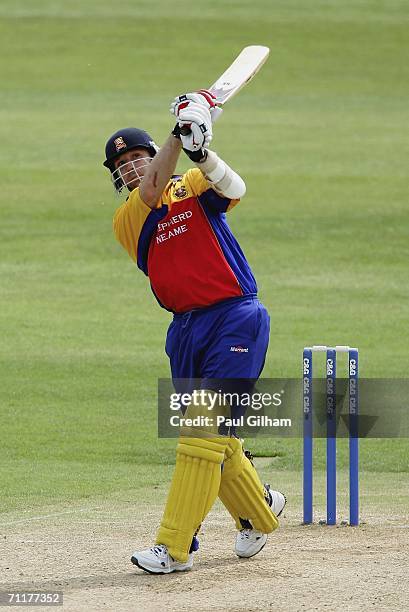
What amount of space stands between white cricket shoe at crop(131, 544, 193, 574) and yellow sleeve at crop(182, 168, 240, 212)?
1.32 m

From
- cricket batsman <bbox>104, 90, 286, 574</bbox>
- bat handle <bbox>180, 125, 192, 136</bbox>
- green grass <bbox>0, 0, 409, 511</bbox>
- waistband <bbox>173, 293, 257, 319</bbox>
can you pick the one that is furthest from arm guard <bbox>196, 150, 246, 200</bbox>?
green grass <bbox>0, 0, 409, 511</bbox>

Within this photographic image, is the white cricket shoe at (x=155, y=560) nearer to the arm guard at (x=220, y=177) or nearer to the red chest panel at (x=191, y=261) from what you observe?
the red chest panel at (x=191, y=261)

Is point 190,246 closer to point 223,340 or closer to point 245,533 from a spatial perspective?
point 223,340

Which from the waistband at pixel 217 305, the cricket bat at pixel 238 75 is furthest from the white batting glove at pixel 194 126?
the waistband at pixel 217 305

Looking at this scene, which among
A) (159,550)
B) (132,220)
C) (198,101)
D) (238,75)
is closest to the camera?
(198,101)

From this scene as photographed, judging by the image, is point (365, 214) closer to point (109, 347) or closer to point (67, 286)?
point (67, 286)

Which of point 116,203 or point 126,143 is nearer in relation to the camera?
point 126,143

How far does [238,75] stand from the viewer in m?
5.90

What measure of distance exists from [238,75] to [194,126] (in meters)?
0.81

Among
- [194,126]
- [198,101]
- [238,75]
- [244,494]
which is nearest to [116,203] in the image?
[238,75]

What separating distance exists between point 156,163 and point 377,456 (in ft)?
11.9

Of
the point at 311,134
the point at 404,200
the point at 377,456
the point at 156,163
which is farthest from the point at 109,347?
the point at 311,134

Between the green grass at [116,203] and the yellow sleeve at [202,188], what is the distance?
218 centimetres

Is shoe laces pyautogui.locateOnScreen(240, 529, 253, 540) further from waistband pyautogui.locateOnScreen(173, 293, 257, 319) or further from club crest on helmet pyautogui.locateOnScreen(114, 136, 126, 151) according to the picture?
club crest on helmet pyautogui.locateOnScreen(114, 136, 126, 151)
